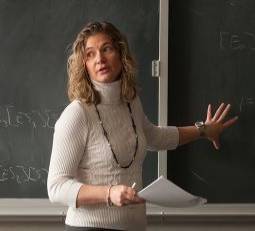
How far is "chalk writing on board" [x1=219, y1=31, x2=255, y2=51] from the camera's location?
2398 mm

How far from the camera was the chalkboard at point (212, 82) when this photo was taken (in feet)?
7.86

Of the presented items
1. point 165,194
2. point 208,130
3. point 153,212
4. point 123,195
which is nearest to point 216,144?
Answer: point 208,130

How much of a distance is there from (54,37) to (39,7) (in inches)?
6.8

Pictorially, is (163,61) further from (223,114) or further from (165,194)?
(165,194)

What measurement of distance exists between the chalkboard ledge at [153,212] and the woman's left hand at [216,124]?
1.26 feet

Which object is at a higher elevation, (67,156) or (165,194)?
(67,156)

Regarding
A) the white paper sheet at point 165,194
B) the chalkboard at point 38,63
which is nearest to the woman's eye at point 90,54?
the white paper sheet at point 165,194

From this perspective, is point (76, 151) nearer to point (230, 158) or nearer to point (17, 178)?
point (17, 178)

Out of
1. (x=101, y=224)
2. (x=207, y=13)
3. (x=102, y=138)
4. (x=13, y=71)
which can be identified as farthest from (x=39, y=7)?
(x=101, y=224)

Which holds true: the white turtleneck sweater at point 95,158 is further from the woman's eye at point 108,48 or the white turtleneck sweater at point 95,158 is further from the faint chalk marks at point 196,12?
the faint chalk marks at point 196,12

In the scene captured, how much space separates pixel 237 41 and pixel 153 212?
1.01m

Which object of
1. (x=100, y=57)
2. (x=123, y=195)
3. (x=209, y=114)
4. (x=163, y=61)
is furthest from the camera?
(x=163, y=61)

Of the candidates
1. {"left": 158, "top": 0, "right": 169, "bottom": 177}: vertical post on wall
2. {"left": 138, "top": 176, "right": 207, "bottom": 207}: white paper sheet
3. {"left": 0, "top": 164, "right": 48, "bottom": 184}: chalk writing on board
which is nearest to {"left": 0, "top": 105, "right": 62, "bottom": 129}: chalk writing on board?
{"left": 0, "top": 164, "right": 48, "bottom": 184}: chalk writing on board

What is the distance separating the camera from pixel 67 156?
5.13ft
